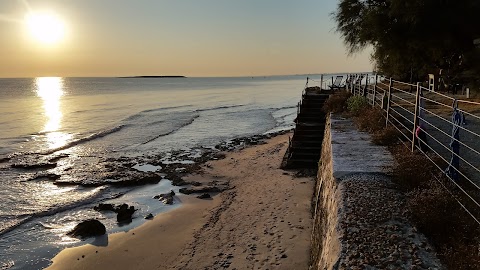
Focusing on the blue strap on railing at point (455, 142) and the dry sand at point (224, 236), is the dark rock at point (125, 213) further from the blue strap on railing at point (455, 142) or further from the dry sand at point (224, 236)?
the blue strap on railing at point (455, 142)

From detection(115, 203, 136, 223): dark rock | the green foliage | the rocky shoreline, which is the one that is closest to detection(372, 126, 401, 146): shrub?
the green foliage

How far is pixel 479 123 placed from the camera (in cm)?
1226

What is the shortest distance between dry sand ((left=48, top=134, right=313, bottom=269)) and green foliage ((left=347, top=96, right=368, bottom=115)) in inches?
121

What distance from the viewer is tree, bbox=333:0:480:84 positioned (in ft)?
59.9

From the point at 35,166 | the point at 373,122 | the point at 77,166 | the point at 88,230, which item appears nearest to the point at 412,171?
the point at 373,122

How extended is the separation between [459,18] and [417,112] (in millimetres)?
13813

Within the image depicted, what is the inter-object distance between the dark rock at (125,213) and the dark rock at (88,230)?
3.54 ft

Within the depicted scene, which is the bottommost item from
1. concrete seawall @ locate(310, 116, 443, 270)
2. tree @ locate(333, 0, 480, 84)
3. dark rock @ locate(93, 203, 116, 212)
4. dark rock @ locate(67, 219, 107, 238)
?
dark rock @ locate(93, 203, 116, 212)

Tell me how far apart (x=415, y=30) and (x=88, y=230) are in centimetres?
1734

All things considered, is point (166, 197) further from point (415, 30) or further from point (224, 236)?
point (415, 30)

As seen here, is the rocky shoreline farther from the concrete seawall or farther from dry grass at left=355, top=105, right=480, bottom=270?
dry grass at left=355, top=105, right=480, bottom=270

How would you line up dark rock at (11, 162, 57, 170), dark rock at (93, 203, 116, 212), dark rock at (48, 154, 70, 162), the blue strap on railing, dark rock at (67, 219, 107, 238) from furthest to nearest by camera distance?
dark rock at (48, 154, 70, 162), dark rock at (11, 162, 57, 170), dark rock at (93, 203, 116, 212), dark rock at (67, 219, 107, 238), the blue strap on railing

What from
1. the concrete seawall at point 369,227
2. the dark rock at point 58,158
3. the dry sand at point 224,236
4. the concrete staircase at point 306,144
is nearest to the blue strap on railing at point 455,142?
the concrete seawall at point 369,227

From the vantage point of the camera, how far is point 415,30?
63.5 feet
